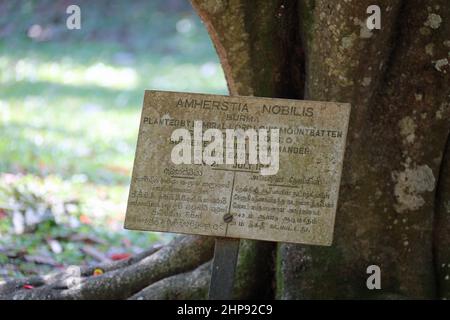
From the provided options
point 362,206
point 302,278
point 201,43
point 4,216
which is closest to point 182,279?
point 302,278

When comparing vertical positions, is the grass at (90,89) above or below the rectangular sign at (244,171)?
above

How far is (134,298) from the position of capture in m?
4.73

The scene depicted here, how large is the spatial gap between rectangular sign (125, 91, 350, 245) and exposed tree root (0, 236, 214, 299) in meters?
1.12

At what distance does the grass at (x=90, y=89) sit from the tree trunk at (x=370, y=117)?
2255 mm

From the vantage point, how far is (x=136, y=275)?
491 centimetres

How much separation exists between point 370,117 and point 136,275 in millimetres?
1467

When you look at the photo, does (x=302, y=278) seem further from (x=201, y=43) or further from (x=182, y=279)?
(x=201, y=43)

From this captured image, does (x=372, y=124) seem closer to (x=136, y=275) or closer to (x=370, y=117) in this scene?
(x=370, y=117)

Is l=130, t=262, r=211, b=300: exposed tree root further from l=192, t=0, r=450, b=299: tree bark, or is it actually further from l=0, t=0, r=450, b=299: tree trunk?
l=192, t=0, r=450, b=299: tree bark

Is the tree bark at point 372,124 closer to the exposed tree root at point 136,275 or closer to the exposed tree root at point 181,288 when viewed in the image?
the exposed tree root at point 181,288

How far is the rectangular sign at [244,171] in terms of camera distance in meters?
3.69

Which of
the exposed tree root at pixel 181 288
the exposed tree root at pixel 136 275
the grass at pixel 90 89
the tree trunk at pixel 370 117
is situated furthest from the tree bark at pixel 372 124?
the grass at pixel 90 89

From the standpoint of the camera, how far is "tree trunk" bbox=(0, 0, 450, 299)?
429 cm

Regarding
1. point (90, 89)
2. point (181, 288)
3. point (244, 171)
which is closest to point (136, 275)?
point (181, 288)
